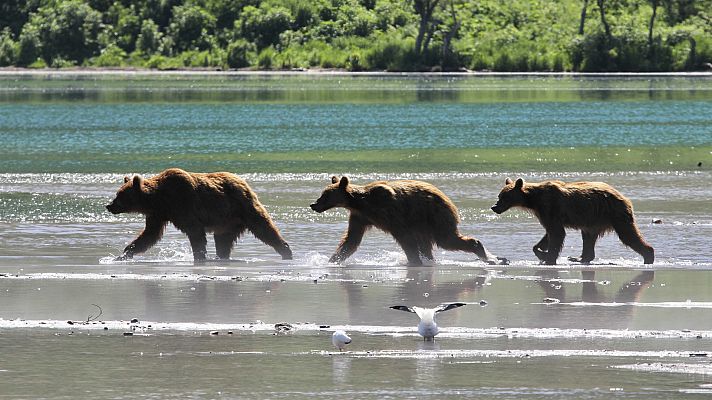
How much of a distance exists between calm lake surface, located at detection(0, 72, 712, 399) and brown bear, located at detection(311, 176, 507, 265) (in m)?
0.25

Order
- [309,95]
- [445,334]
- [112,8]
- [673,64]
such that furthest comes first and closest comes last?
[112,8] → [673,64] → [309,95] → [445,334]

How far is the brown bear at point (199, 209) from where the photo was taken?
626 inches

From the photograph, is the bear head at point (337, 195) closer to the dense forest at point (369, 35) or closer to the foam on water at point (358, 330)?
the foam on water at point (358, 330)

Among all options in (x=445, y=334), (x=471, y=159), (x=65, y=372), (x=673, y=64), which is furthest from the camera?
(x=673, y=64)

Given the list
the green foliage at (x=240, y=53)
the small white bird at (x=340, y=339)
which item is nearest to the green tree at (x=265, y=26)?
the green foliage at (x=240, y=53)

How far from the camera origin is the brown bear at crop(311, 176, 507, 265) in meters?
15.5

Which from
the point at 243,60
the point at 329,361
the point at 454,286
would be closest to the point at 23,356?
the point at 329,361

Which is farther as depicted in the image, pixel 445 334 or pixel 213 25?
pixel 213 25

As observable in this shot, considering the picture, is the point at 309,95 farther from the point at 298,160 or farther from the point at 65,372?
the point at 65,372

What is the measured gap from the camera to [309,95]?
7194 centimetres

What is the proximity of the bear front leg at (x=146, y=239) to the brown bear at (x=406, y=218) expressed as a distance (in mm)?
1754

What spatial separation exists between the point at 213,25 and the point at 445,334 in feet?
330

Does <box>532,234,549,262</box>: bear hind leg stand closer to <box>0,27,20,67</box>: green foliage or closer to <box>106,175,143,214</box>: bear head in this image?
<box>106,175,143,214</box>: bear head

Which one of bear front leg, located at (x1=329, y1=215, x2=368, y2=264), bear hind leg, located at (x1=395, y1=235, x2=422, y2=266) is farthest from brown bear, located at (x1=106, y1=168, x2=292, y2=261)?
bear hind leg, located at (x1=395, y1=235, x2=422, y2=266)
